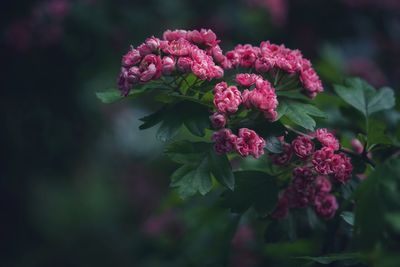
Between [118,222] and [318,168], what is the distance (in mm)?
3278

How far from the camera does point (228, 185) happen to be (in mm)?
1222

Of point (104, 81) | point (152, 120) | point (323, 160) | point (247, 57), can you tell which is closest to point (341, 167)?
point (323, 160)

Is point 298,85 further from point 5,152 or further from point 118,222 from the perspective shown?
point 118,222

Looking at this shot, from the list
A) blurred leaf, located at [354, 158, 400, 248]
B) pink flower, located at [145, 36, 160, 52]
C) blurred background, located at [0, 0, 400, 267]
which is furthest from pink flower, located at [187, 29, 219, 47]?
blurred background, located at [0, 0, 400, 267]

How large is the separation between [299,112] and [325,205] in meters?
0.28

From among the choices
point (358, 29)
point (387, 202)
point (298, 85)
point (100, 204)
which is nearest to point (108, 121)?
point (100, 204)

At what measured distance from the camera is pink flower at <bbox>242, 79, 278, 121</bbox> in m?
1.21

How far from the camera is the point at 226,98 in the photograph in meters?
1.20

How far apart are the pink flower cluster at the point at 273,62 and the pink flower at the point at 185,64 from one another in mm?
122

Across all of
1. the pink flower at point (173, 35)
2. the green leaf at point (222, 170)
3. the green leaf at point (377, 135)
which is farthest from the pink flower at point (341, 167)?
the pink flower at point (173, 35)

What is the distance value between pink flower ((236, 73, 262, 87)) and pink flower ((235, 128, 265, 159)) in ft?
0.40

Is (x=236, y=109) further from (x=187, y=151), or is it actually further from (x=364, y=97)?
(x=364, y=97)

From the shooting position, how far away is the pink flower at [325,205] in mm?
1397

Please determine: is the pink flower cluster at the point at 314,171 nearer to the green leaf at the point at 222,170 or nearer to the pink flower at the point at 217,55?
the green leaf at the point at 222,170
